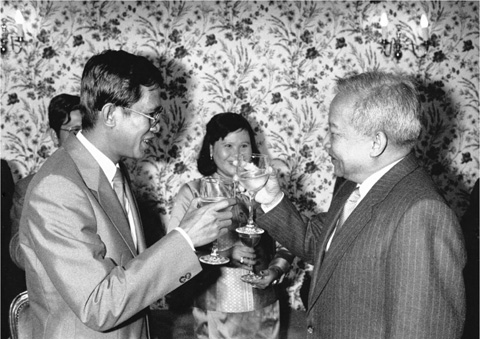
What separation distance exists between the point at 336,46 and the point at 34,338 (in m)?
3.35

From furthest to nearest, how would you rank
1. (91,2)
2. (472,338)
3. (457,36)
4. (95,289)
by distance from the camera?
1. (457,36)
2. (91,2)
3. (472,338)
4. (95,289)

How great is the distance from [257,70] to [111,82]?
2.66 metres

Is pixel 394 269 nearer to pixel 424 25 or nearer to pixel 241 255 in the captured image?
pixel 241 255

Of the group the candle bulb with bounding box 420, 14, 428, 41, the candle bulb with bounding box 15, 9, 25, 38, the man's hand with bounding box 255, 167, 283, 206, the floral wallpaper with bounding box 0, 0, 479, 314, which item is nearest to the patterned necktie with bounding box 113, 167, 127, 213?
the man's hand with bounding box 255, 167, 283, 206

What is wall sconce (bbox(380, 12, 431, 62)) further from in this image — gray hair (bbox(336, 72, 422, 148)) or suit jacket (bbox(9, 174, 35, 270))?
suit jacket (bbox(9, 174, 35, 270))

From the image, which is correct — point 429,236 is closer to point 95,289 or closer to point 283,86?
point 95,289

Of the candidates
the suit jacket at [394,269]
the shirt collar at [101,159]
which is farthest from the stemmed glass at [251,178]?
the shirt collar at [101,159]

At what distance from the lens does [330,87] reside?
162 inches

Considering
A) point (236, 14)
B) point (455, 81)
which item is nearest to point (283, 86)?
point (236, 14)

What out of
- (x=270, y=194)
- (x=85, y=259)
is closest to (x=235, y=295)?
(x=270, y=194)

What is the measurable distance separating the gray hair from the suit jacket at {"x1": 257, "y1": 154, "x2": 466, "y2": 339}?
9cm

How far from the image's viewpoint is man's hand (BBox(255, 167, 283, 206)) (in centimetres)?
200

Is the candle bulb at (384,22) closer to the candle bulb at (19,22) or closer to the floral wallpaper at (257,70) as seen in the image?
the floral wallpaper at (257,70)

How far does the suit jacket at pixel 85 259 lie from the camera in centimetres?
Result: 130
